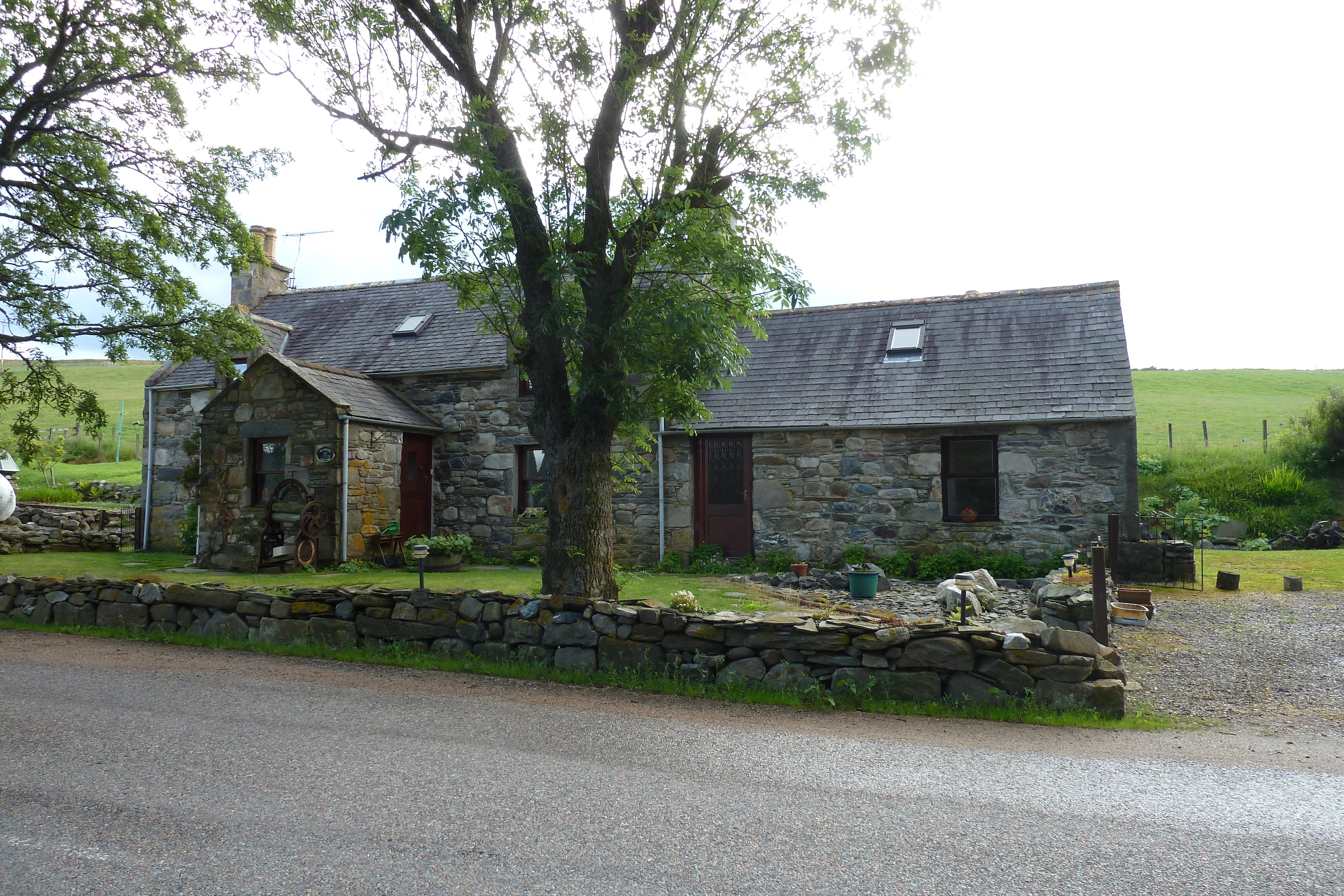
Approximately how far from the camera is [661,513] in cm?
1634

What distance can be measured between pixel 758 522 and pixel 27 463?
43.2 ft

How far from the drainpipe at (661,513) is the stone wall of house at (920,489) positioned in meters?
1.80

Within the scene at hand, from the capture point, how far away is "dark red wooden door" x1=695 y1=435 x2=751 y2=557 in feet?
53.2

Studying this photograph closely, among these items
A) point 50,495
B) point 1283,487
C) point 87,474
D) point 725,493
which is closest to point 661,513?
point 725,493

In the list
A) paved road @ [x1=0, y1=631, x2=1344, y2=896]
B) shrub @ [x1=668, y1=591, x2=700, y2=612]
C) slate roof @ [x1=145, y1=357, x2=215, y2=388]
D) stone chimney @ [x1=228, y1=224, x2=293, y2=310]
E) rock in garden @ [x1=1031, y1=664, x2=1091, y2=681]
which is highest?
stone chimney @ [x1=228, y1=224, x2=293, y2=310]

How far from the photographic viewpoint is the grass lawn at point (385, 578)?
12055 millimetres

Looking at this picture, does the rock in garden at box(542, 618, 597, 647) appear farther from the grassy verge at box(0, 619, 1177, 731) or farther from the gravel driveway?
the gravel driveway

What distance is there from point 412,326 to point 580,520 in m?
12.3

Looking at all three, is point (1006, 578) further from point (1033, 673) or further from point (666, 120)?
point (666, 120)

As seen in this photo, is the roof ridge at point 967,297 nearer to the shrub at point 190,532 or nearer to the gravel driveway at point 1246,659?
the gravel driveway at point 1246,659

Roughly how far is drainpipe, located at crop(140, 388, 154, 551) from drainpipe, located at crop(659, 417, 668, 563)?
12135 mm

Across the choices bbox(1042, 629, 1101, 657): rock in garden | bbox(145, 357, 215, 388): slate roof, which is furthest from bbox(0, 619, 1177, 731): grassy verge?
bbox(145, 357, 215, 388): slate roof

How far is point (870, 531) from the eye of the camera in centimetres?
1543

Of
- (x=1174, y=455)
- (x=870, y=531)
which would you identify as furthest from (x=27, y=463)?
(x=1174, y=455)
